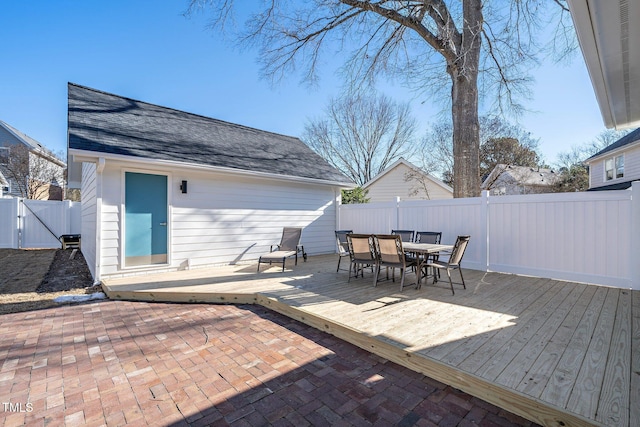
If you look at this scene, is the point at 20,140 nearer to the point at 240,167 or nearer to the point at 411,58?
the point at 240,167

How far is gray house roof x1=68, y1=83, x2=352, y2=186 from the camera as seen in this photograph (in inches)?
231

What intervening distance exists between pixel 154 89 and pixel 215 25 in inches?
249

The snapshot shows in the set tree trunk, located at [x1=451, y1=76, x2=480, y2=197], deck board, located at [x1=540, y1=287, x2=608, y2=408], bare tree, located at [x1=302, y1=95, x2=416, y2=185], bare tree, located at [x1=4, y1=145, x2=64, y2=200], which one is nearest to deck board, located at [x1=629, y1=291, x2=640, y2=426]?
deck board, located at [x1=540, y1=287, x2=608, y2=408]

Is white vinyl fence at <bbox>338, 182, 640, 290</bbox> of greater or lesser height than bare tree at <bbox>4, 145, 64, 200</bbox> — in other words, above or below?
below

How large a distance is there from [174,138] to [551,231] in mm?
8449

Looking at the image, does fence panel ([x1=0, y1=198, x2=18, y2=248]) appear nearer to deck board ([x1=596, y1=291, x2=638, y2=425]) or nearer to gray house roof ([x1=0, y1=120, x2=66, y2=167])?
gray house roof ([x1=0, y1=120, x2=66, y2=167])

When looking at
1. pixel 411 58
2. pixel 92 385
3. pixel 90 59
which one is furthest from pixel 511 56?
pixel 90 59

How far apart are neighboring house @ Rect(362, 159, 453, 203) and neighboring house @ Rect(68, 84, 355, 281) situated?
9552 millimetres

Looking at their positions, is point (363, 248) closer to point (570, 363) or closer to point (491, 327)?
point (491, 327)

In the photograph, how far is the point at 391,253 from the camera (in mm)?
4766

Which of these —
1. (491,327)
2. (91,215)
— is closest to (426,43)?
(491,327)

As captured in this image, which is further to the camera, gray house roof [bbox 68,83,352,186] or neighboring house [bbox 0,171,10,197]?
neighboring house [bbox 0,171,10,197]

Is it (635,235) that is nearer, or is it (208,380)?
(208,380)

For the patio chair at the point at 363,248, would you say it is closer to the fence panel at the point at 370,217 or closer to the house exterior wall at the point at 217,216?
the fence panel at the point at 370,217
